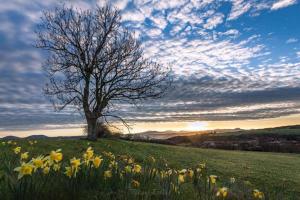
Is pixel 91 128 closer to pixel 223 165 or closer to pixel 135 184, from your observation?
pixel 223 165

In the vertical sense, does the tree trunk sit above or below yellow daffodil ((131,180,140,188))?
above

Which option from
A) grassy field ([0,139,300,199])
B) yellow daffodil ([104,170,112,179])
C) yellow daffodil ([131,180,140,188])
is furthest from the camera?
grassy field ([0,139,300,199])

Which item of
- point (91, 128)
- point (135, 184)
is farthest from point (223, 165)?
point (135, 184)

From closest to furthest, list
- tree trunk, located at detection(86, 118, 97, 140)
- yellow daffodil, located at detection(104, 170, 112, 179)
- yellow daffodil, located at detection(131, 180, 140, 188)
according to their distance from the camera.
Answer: yellow daffodil, located at detection(131, 180, 140, 188)
yellow daffodil, located at detection(104, 170, 112, 179)
tree trunk, located at detection(86, 118, 97, 140)

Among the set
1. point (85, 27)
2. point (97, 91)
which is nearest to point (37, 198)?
point (97, 91)

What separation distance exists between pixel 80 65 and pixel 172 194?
2749 centimetres

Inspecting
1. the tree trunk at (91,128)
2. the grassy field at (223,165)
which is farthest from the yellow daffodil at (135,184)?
the tree trunk at (91,128)

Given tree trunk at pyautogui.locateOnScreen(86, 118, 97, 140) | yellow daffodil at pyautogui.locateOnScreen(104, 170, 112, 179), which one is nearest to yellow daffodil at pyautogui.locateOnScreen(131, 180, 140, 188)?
yellow daffodil at pyautogui.locateOnScreen(104, 170, 112, 179)

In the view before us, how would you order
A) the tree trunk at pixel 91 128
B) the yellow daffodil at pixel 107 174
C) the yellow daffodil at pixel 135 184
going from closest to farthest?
1. the yellow daffodil at pixel 135 184
2. the yellow daffodil at pixel 107 174
3. the tree trunk at pixel 91 128

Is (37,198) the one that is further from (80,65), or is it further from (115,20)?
(115,20)

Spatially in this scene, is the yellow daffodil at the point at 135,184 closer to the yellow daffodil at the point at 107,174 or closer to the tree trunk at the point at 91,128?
the yellow daffodil at the point at 107,174

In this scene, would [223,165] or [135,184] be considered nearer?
[135,184]

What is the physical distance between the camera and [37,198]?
12.6 feet

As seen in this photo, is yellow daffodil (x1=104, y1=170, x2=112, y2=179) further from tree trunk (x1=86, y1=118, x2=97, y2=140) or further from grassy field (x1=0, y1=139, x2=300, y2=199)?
tree trunk (x1=86, y1=118, x2=97, y2=140)
